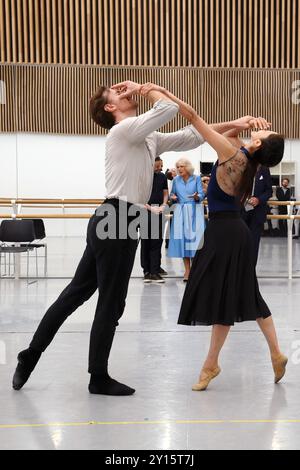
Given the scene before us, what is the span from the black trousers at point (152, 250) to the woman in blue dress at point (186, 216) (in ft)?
0.49

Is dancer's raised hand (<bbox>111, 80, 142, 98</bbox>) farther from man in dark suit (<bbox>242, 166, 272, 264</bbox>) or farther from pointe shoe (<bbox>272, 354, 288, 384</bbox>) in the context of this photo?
man in dark suit (<bbox>242, 166, 272, 264</bbox>)

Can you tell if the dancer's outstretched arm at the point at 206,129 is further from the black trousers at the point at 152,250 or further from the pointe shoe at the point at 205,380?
the black trousers at the point at 152,250

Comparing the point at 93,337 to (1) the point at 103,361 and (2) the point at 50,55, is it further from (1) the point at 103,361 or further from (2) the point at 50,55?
(2) the point at 50,55

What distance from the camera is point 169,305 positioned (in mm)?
6852

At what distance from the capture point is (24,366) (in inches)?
159

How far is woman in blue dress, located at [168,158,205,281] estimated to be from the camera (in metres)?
8.60

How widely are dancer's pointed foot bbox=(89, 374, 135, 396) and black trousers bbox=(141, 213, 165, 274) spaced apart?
4.62m

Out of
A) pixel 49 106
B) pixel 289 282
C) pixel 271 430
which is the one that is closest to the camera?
pixel 271 430

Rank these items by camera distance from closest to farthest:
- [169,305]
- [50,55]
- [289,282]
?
[169,305]
[289,282]
[50,55]

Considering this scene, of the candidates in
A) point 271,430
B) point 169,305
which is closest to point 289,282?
point 169,305

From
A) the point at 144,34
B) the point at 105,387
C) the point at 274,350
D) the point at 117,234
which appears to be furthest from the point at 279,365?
the point at 144,34

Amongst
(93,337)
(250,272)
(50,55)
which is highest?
(50,55)

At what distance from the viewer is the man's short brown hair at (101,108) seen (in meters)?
3.87

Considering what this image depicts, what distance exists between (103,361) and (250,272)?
0.89 m
